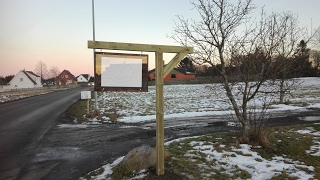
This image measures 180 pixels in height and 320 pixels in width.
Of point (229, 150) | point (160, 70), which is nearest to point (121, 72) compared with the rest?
point (160, 70)

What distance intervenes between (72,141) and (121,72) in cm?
433

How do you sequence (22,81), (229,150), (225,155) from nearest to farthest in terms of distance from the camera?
(225,155) → (229,150) → (22,81)

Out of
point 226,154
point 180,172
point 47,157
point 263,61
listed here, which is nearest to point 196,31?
point 263,61

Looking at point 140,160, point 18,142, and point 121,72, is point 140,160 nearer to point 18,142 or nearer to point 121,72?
point 121,72

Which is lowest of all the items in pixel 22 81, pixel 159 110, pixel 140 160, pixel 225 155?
pixel 225 155

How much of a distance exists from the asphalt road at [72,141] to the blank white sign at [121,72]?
2.19 metres

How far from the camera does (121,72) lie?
4.80 m

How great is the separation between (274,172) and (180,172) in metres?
1.91

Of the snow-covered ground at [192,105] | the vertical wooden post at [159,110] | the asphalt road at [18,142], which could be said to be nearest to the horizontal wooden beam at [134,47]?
the vertical wooden post at [159,110]

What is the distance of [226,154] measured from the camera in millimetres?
5859

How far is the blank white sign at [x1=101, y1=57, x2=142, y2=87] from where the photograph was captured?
15.5 feet

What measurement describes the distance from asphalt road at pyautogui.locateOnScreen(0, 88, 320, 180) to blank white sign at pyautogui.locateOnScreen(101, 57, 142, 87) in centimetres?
219

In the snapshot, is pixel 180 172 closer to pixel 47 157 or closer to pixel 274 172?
pixel 274 172

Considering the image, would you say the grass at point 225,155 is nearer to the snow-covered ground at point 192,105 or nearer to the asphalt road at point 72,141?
the asphalt road at point 72,141
